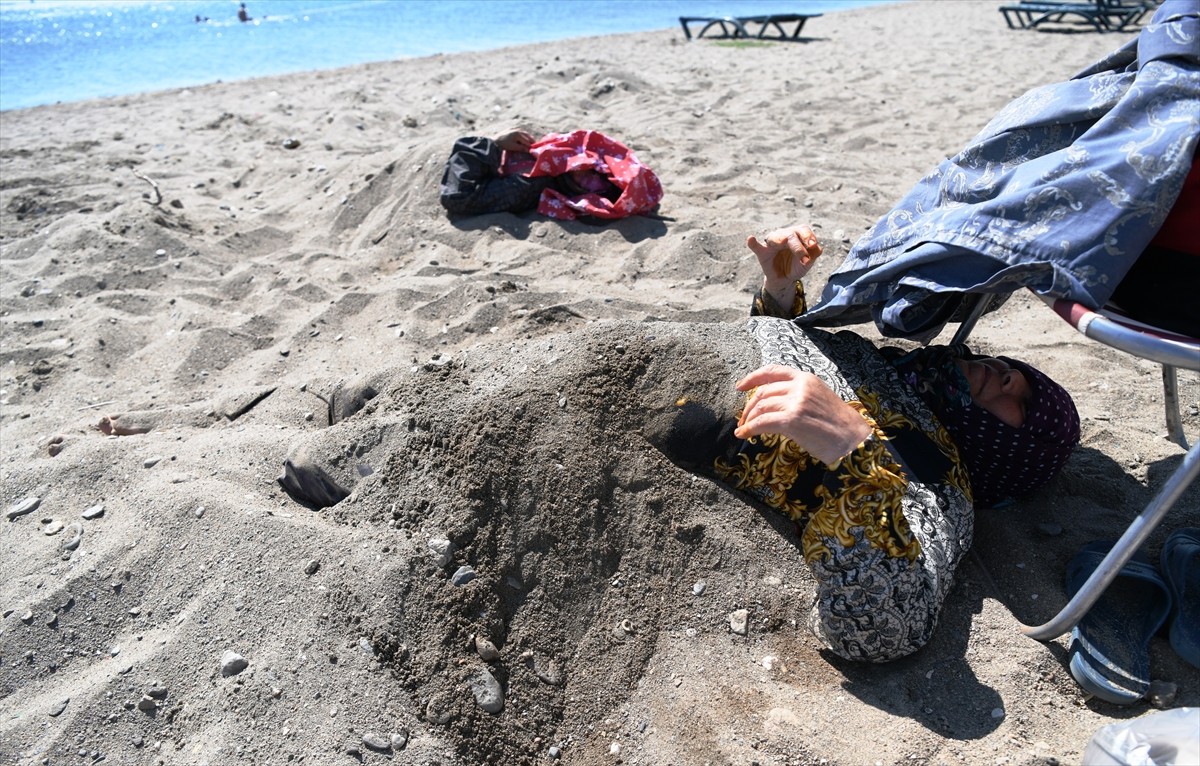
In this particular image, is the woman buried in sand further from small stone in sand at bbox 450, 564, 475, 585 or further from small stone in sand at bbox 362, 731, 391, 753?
small stone in sand at bbox 362, 731, 391, 753

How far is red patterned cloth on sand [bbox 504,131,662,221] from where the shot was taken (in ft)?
15.6

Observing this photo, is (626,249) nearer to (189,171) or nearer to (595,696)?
(595,696)

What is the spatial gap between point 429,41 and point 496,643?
16213 mm

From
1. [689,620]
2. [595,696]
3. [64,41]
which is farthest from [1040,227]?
[64,41]

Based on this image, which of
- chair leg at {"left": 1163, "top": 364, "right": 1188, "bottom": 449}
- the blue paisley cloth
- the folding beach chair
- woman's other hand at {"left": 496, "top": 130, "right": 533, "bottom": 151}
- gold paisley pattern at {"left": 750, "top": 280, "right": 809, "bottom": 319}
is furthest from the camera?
woman's other hand at {"left": 496, "top": 130, "right": 533, "bottom": 151}

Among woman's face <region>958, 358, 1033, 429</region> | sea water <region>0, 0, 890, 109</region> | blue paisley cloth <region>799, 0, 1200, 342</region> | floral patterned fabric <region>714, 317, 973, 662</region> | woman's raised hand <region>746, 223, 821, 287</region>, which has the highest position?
blue paisley cloth <region>799, 0, 1200, 342</region>

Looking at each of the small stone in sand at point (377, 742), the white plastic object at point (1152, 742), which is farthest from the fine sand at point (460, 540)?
the white plastic object at point (1152, 742)

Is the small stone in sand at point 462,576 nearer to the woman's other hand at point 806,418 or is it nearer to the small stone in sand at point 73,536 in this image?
the woman's other hand at point 806,418

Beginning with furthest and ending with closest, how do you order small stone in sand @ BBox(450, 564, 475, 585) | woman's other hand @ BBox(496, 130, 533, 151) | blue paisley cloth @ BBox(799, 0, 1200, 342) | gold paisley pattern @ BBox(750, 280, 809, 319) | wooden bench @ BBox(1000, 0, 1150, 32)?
wooden bench @ BBox(1000, 0, 1150, 32), woman's other hand @ BBox(496, 130, 533, 151), gold paisley pattern @ BBox(750, 280, 809, 319), small stone in sand @ BBox(450, 564, 475, 585), blue paisley cloth @ BBox(799, 0, 1200, 342)

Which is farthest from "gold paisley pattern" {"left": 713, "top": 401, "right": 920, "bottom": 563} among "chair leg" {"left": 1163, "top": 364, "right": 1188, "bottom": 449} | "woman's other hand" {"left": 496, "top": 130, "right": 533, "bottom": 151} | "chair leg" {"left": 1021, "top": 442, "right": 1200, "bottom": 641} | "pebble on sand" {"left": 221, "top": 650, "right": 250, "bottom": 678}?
"woman's other hand" {"left": 496, "top": 130, "right": 533, "bottom": 151}

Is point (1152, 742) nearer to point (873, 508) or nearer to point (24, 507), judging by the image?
point (873, 508)

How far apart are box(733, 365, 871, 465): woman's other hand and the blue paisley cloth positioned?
36cm

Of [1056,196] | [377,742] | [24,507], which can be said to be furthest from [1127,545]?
[24,507]

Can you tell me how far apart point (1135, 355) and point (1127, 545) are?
1.27ft
